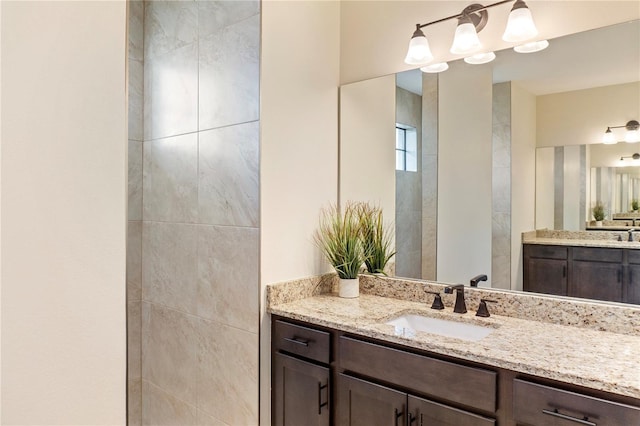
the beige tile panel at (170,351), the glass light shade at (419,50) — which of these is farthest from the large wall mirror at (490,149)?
the beige tile panel at (170,351)

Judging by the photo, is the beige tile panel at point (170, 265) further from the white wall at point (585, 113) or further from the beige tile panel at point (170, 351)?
the white wall at point (585, 113)

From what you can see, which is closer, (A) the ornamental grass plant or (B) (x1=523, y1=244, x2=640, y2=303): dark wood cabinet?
(B) (x1=523, y1=244, x2=640, y2=303): dark wood cabinet

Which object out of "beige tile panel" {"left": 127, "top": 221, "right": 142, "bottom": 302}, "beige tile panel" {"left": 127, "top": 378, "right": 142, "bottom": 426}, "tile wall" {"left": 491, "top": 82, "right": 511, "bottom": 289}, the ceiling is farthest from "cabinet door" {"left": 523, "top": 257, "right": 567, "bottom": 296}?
"beige tile panel" {"left": 127, "top": 378, "right": 142, "bottom": 426}

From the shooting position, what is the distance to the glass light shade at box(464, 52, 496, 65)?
1.87 meters

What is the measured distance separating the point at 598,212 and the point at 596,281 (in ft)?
0.95

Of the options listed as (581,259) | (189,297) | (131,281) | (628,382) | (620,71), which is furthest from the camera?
(131,281)

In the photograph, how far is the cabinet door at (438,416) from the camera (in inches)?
52.6

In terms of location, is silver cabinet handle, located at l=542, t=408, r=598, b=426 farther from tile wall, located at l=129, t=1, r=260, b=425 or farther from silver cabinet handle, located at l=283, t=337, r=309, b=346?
tile wall, located at l=129, t=1, r=260, b=425

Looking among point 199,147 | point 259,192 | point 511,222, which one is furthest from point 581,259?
point 199,147

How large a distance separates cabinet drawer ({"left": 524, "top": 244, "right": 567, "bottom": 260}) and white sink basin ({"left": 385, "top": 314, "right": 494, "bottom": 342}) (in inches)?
16.6

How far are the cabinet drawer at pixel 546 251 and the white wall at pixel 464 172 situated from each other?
7.0 inches

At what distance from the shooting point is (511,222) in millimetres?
1922

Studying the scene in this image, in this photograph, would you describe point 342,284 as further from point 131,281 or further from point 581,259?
point 131,281

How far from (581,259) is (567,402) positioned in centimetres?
79
